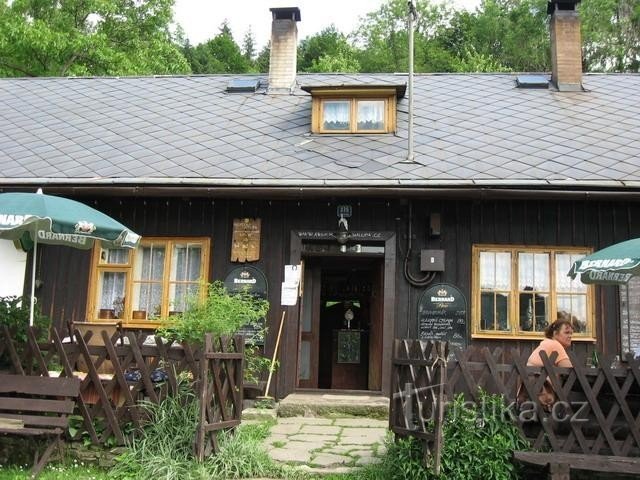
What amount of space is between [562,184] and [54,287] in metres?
7.35

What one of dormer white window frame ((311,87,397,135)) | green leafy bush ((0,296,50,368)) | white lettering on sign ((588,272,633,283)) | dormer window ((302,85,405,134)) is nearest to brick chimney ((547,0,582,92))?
dormer window ((302,85,405,134))

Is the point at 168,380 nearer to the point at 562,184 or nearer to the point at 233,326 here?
the point at 233,326

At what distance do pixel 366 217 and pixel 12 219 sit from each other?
4.86 m

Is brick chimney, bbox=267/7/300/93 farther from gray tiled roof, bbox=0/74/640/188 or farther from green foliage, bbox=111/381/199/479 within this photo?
green foliage, bbox=111/381/199/479

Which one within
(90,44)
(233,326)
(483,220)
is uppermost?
(90,44)

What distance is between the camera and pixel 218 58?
3388 centimetres

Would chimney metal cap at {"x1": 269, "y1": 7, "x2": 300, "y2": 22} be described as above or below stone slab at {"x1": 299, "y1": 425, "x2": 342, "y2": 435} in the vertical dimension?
above

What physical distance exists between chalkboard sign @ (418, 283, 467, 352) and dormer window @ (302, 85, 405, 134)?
3313 mm

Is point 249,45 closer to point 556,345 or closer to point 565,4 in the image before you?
point 565,4

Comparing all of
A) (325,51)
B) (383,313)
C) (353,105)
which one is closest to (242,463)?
(383,313)

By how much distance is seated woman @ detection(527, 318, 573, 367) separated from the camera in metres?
6.27

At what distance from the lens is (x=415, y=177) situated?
9.59 m

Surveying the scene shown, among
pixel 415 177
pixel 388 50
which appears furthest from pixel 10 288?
pixel 388 50

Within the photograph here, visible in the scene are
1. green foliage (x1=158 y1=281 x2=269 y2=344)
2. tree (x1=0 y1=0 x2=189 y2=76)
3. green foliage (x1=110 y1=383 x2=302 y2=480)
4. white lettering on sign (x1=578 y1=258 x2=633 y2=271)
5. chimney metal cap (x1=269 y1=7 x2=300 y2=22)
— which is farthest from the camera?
tree (x1=0 y1=0 x2=189 y2=76)
